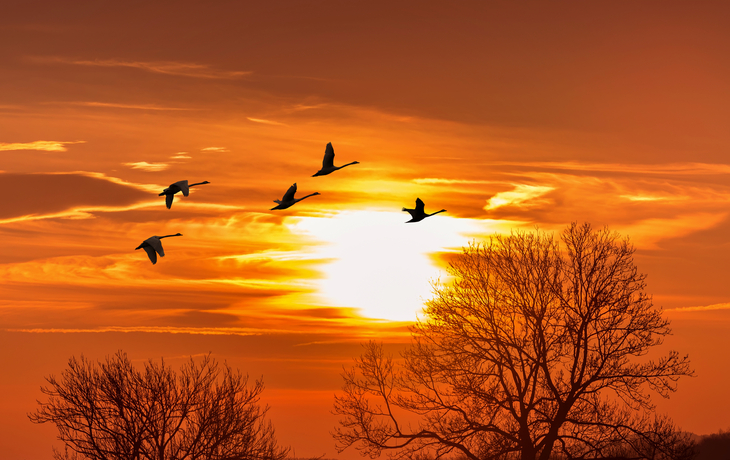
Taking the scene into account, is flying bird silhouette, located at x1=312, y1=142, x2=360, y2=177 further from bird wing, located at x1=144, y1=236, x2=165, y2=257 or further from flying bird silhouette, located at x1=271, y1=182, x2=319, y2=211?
bird wing, located at x1=144, y1=236, x2=165, y2=257

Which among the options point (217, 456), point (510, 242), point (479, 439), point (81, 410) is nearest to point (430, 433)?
point (479, 439)

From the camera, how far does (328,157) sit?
17.0m

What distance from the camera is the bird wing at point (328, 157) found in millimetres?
16766

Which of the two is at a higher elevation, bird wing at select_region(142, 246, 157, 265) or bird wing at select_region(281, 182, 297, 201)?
bird wing at select_region(281, 182, 297, 201)

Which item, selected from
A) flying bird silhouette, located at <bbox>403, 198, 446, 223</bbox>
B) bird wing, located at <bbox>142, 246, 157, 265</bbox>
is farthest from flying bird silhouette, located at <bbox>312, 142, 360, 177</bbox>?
bird wing, located at <bbox>142, 246, 157, 265</bbox>

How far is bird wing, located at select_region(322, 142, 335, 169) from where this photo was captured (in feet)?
55.0

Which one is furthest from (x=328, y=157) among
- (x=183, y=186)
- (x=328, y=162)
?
(x=183, y=186)

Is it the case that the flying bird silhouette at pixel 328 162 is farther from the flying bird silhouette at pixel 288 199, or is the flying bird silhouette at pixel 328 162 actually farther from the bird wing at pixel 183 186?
the bird wing at pixel 183 186

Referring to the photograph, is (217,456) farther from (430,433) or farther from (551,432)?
(551,432)

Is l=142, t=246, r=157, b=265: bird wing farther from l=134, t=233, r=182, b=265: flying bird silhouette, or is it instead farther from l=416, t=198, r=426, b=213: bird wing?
l=416, t=198, r=426, b=213: bird wing

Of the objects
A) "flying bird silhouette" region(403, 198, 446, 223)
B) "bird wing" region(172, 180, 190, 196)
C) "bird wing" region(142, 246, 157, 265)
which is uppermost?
"bird wing" region(172, 180, 190, 196)

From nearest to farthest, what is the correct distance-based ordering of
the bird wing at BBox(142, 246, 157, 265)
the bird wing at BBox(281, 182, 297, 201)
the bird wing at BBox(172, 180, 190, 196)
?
the bird wing at BBox(142, 246, 157, 265) < the bird wing at BBox(172, 180, 190, 196) < the bird wing at BBox(281, 182, 297, 201)

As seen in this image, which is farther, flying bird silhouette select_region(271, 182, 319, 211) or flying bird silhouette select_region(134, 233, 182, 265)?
flying bird silhouette select_region(271, 182, 319, 211)

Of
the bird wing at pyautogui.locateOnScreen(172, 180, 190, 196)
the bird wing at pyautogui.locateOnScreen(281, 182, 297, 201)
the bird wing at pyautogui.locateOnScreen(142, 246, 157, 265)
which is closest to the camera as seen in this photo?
the bird wing at pyautogui.locateOnScreen(142, 246, 157, 265)
